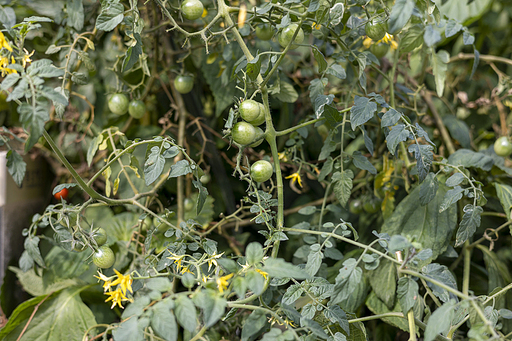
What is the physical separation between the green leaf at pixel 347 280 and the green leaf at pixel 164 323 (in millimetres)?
167

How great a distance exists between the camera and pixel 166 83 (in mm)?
800

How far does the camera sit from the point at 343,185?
514 mm

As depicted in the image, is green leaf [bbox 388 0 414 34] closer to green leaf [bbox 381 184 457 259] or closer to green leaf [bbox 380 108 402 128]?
green leaf [bbox 380 108 402 128]

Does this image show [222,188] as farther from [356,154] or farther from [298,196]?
[356,154]

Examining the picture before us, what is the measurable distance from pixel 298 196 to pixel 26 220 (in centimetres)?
59

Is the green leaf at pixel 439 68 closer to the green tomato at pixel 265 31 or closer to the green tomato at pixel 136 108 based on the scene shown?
the green tomato at pixel 265 31

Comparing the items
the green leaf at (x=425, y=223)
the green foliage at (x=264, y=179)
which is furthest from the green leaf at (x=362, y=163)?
the green leaf at (x=425, y=223)

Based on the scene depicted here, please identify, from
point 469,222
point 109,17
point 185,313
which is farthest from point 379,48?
point 185,313

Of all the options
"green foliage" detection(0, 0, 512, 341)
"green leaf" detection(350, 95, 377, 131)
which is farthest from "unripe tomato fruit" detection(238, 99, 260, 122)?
"green leaf" detection(350, 95, 377, 131)

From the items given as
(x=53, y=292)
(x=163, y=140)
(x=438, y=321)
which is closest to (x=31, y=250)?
(x=53, y=292)

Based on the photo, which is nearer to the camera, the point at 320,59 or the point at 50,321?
the point at 320,59

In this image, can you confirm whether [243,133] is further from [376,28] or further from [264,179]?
[376,28]

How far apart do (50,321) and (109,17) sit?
496 millimetres

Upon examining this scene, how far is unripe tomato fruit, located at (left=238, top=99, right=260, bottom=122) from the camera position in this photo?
15.3 inches
